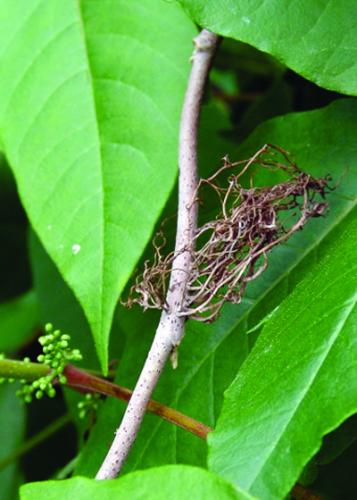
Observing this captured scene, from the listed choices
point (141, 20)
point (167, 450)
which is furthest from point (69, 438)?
point (141, 20)

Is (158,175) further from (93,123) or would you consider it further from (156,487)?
(156,487)

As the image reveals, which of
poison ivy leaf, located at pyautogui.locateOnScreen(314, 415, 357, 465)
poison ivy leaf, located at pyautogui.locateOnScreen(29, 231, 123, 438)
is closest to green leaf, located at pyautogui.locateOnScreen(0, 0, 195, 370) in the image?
poison ivy leaf, located at pyautogui.locateOnScreen(314, 415, 357, 465)

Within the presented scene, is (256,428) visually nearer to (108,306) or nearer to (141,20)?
(108,306)

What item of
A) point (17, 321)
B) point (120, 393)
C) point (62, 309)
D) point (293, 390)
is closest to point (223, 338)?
point (120, 393)

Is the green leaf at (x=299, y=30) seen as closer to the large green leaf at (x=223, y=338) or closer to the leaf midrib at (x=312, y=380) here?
the large green leaf at (x=223, y=338)

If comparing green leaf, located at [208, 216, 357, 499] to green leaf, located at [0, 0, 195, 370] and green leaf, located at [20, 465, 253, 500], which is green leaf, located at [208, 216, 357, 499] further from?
green leaf, located at [0, 0, 195, 370]

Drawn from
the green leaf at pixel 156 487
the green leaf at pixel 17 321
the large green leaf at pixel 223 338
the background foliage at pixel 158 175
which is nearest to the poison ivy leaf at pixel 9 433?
the green leaf at pixel 17 321
